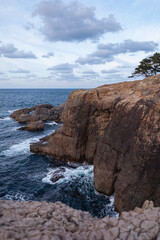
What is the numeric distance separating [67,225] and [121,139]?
10.3m

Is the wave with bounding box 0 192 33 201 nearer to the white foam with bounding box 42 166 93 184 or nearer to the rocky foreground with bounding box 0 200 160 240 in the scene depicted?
the white foam with bounding box 42 166 93 184

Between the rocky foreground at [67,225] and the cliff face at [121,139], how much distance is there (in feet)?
16.2

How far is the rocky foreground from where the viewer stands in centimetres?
616

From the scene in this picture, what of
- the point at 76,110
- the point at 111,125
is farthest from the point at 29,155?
the point at 111,125

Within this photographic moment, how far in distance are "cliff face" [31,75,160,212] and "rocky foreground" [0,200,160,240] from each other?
16.2 feet

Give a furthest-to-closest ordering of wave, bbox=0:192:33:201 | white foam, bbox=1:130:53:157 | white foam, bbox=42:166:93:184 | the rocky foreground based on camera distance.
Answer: white foam, bbox=1:130:53:157 < white foam, bbox=42:166:93:184 < wave, bbox=0:192:33:201 < the rocky foreground

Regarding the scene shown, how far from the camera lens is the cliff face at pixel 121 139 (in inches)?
519

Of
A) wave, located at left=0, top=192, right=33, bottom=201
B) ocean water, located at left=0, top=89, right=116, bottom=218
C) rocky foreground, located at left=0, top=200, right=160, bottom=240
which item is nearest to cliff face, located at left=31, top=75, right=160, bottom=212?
ocean water, located at left=0, top=89, right=116, bottom=218

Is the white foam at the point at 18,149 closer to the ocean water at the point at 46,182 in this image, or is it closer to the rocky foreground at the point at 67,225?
the ocean water at the point at 46,182

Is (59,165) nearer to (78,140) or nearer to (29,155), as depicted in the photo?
(78,140)

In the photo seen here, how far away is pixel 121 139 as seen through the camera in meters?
16.1

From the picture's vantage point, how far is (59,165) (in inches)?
998

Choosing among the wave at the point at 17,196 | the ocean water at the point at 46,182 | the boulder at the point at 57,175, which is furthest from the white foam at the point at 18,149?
the wave at the point at 17,196

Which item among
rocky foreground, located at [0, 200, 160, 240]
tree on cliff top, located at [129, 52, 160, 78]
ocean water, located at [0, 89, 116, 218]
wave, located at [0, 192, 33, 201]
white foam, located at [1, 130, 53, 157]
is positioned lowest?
wave, located at [0, 192, 33, 201]
